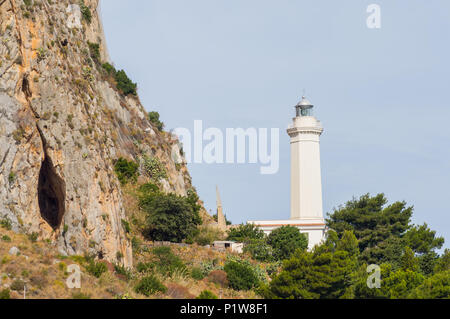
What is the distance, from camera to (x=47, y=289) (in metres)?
31.8

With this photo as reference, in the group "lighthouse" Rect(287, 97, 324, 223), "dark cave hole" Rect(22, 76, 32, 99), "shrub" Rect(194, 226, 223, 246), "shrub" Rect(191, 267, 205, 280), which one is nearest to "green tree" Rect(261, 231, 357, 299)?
"shrub" Rect(191, 267, 205, 280)

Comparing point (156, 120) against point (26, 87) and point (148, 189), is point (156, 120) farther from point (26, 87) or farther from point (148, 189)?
point (26, 87)

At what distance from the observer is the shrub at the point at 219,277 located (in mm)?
45666

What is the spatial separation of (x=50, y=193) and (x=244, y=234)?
26.6 metres

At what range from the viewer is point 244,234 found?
63.4 m

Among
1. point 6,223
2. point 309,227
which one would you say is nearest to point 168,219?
point 6,223

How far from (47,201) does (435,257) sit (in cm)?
3976

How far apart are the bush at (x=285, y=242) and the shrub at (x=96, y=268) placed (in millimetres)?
25632

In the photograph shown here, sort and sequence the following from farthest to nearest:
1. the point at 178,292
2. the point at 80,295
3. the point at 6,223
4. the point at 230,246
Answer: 1. the point at 230,246
2. the point at 178,292
3. the point at 6,223
4. the point at 80,295

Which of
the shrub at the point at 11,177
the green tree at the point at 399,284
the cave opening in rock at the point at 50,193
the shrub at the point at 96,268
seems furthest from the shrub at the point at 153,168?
the shrub at the point at 11,177

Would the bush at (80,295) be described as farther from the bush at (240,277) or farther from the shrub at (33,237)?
the bush at (240,277)

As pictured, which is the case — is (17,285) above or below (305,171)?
below

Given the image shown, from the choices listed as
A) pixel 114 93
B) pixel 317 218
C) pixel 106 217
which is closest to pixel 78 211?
pixel 106 217

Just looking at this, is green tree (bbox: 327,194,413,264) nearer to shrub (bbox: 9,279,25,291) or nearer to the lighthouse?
the lighthouse
